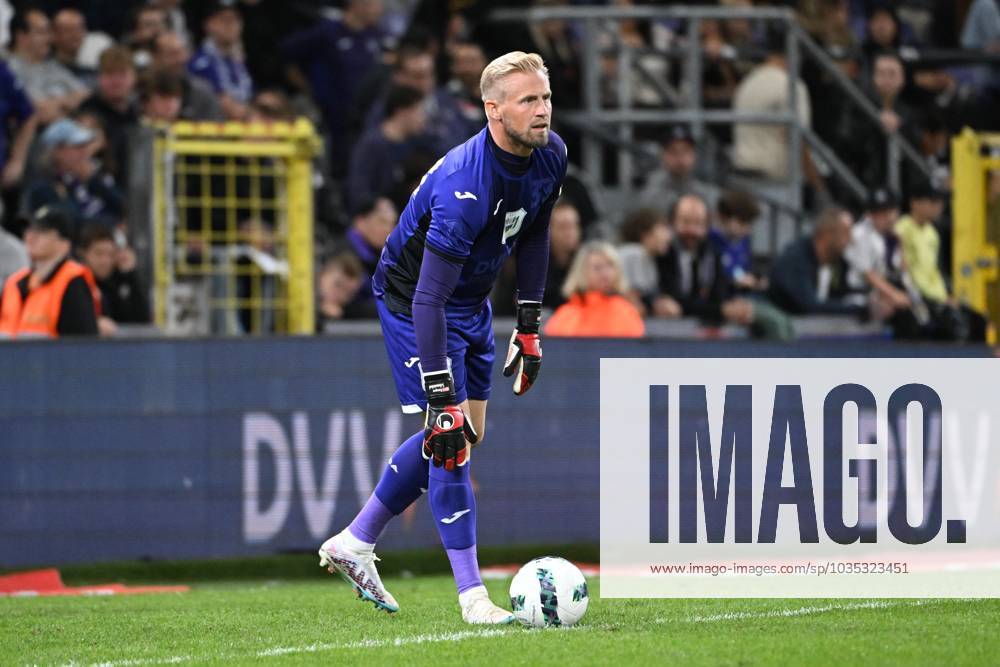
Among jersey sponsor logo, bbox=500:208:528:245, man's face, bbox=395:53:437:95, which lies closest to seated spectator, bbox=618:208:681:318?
man's face, bbox=395:53:437:95

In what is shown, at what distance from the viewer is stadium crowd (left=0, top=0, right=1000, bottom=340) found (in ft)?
42.3

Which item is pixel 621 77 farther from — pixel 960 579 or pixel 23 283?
pixel 960 579

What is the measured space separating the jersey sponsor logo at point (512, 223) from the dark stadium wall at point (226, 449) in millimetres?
4063

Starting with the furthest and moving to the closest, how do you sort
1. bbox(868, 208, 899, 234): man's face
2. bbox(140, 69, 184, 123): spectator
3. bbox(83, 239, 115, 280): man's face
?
1. bbox(868, 208, 899, 234): man's face
2. bbox(140, 69, 184, 123): spectator
3. bbox(83, 239, 115, 280): man's face

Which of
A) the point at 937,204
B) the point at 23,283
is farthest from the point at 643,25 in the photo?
the point at 23,283

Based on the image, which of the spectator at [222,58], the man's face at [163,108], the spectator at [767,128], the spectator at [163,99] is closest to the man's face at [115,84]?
the spectator at [163,99]

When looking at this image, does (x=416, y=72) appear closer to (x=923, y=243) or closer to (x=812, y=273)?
(x=812, y=273)

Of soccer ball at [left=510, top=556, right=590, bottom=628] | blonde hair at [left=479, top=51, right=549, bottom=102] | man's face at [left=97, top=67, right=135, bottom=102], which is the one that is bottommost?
soccer ball at [left=510, top=556, right=590, bottom=628]

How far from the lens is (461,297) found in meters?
7.90

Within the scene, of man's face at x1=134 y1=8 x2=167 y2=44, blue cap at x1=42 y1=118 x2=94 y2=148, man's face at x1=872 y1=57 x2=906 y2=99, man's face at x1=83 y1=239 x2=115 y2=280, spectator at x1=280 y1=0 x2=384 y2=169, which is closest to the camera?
man's face at x1=83 y1=239 x2=115 y2=280

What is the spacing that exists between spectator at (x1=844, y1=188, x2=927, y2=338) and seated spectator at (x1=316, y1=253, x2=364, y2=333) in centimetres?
429

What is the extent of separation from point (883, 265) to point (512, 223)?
8052 mm

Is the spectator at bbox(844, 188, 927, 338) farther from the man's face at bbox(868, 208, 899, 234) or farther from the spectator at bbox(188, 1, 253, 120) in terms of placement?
the spectator at bbox(188, 1, 253, 120)

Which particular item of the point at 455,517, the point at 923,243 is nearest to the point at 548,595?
the point at 455,517
